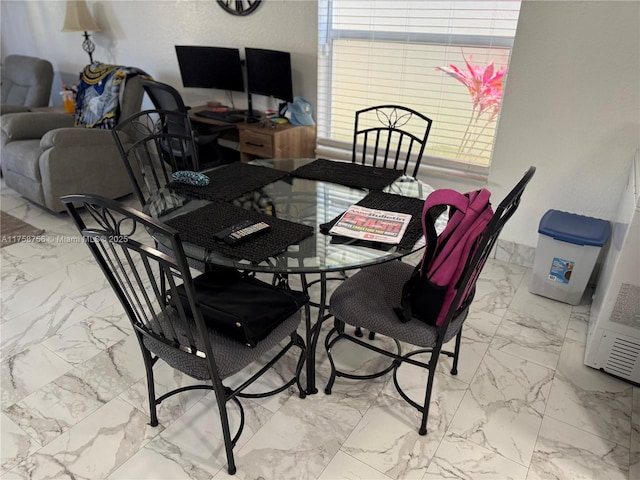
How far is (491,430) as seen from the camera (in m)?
1.71

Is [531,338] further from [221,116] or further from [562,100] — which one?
[221,116]

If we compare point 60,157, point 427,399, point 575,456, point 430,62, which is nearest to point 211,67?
point 60,157

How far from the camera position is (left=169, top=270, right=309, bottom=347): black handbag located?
4.67 ft

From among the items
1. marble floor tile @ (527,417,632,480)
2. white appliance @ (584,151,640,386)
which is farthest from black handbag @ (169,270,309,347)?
white appliance @ (584,151,640,386)

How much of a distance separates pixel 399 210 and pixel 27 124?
10.4 ft

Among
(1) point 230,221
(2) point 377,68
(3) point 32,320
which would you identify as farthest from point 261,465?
(2) point 377,68

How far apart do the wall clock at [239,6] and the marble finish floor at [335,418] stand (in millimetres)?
2400

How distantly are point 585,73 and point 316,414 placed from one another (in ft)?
6.84

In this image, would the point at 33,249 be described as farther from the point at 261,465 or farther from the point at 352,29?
the point at 352,29

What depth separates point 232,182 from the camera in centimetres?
201

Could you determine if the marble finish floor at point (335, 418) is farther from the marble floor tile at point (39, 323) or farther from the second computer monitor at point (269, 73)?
the second computer monitor at point (269, 73)

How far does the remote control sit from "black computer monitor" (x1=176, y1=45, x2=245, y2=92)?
7.60 feet

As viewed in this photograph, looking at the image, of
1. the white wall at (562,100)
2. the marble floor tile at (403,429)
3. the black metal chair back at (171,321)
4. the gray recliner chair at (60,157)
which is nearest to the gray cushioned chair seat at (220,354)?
the black metal chair back at (171,321)

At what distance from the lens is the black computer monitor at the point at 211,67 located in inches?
139
